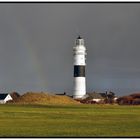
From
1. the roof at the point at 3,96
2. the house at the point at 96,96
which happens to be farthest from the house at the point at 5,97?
the house at the point at 96,96

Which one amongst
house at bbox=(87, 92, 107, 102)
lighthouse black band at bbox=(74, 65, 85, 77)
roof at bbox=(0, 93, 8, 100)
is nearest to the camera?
lighthouse black band at bbox=(74, 65, 85, 77)

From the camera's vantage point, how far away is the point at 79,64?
94.6 m

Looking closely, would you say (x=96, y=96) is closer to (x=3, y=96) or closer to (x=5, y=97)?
(x=5, y=97)

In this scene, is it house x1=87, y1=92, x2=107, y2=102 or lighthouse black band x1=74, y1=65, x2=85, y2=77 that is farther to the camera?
house x1=87, y1=92, x2=107, y2=102

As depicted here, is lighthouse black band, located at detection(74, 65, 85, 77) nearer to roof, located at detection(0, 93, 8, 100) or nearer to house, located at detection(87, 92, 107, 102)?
house, located at detection(87, 92, 107, 102)

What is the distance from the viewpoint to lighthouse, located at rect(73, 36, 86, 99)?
9444cm

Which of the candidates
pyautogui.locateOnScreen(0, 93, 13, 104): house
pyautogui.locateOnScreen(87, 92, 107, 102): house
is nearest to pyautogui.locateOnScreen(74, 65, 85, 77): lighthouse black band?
pyautogui.locateOnScreen(87, 92, 107, 102): house

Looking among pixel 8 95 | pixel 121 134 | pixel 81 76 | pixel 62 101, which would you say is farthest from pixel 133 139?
pixel 8 95

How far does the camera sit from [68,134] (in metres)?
30.0

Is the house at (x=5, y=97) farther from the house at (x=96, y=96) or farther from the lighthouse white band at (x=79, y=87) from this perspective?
the house at (x=96, y=96)

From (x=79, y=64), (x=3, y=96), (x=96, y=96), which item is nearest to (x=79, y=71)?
(x=79, y=64)

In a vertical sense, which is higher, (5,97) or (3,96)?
(3,96)

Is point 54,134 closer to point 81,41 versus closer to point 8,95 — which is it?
point 81,41

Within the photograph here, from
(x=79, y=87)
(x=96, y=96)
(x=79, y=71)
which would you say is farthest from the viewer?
(x=96, y=96)
